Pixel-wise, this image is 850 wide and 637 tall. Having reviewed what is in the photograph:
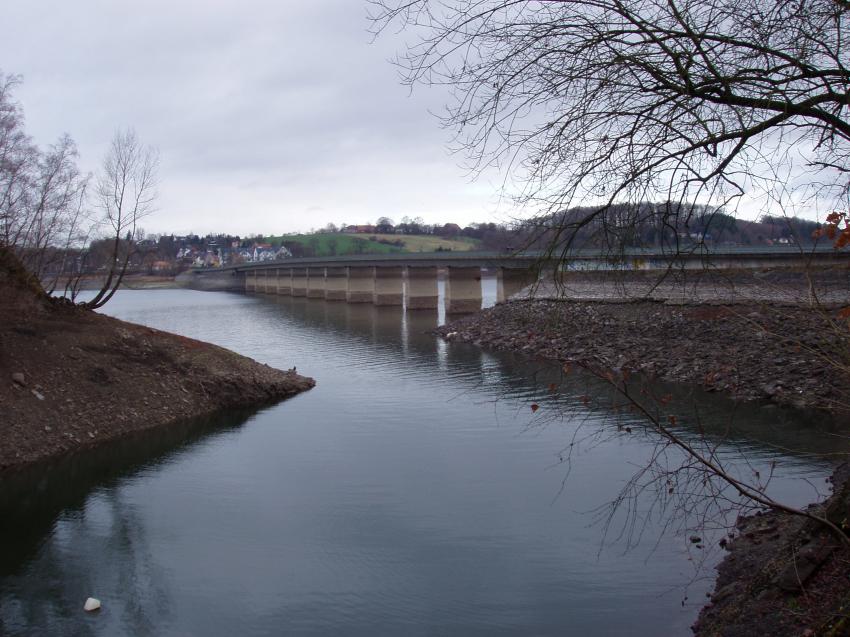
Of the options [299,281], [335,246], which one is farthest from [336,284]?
[335,246]

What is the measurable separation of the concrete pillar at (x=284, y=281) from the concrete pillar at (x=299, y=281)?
169 cm

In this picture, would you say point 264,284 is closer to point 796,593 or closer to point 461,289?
point 461,289

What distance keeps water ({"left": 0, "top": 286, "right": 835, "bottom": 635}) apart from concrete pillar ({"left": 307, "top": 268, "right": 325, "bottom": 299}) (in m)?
76.1

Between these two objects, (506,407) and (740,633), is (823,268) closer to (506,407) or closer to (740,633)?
(740,633)

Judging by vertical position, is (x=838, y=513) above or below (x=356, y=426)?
above

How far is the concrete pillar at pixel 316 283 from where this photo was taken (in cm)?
9650

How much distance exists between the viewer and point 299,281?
106000 mm

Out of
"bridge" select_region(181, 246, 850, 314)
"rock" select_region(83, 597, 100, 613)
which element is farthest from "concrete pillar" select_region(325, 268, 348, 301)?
"rock" select_region(83, 597, 100, 613)

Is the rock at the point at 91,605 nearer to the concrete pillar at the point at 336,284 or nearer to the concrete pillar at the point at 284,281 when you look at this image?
the concrete pillar at the point at 336,284

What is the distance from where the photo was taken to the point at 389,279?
78688 millimetres

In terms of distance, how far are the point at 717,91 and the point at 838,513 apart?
146 inches

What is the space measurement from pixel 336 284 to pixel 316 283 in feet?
23.9

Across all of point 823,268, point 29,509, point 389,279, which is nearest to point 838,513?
point 823,268

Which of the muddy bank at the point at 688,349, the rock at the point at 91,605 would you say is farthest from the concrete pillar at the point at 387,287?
the rock at the point at 91,605
